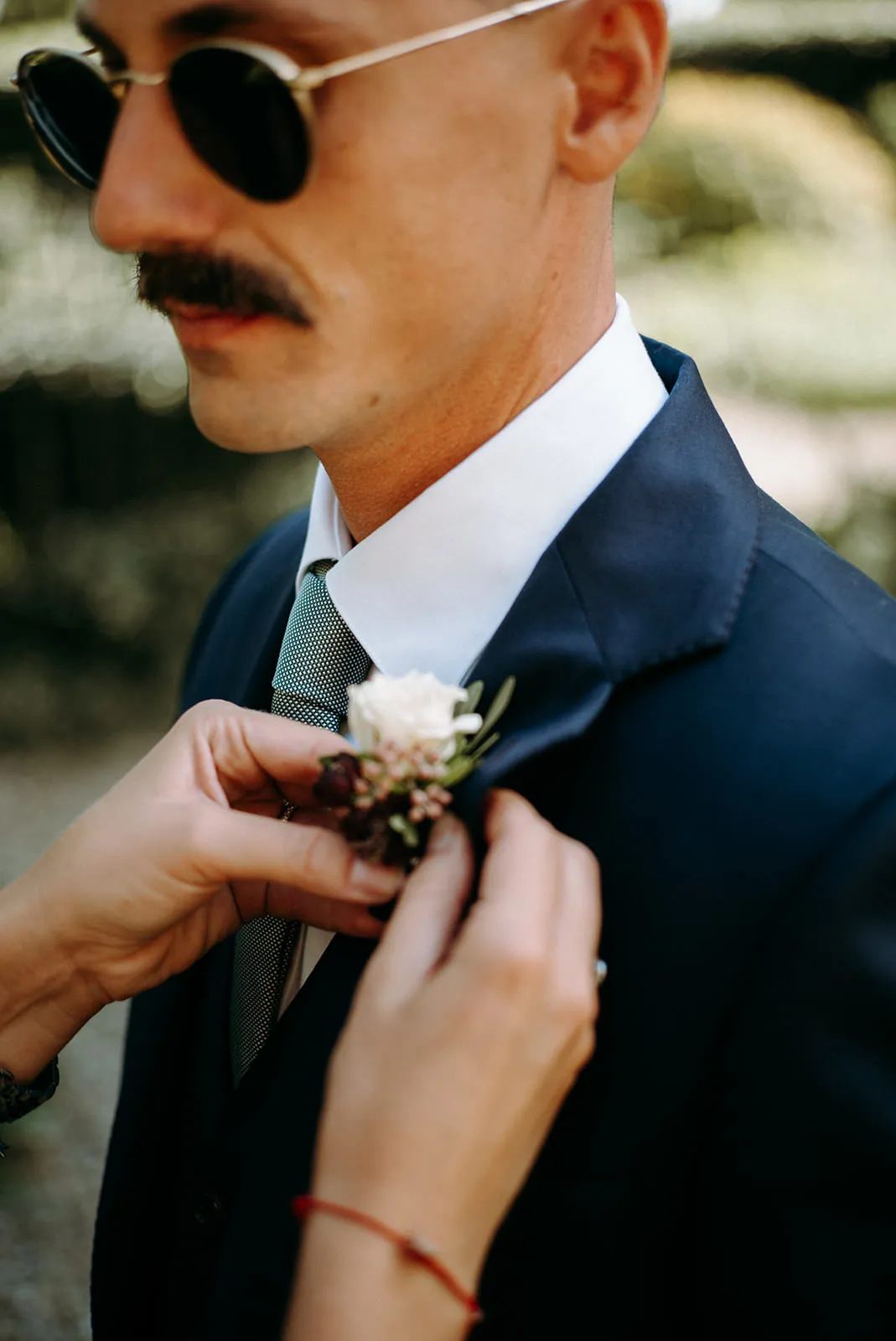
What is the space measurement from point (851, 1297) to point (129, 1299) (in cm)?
117

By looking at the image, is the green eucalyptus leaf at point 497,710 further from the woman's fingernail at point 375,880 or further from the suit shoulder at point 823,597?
the suit shoulder at point 823,597

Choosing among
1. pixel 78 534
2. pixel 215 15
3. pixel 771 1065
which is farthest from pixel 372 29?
pixel 78 534

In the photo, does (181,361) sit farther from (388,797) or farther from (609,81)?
(388,797)

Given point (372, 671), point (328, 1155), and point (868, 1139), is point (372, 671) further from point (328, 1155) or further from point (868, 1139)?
point (868, 1139)

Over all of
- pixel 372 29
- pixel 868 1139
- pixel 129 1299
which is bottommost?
pixel 129 1299

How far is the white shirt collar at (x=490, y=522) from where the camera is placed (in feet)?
5.75

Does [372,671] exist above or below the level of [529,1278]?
above

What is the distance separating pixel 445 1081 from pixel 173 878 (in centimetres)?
53

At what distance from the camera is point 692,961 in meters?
1.42

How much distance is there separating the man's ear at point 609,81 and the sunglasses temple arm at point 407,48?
0.10 meters

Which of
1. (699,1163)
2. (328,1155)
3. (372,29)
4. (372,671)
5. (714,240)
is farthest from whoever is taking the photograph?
(714,240)

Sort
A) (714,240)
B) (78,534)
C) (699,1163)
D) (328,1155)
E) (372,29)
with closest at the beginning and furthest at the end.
Answer: (328,1155)
(699,1163)
(372,29)
(78,534)
(714,240)

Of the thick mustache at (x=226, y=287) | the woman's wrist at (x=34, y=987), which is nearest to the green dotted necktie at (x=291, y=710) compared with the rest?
the woman's wrist at (x=34, y=987)

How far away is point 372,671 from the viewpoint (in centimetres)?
187
